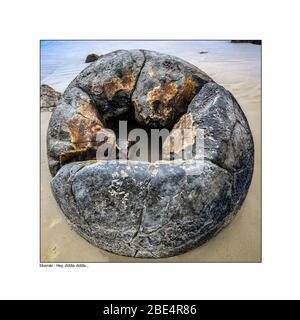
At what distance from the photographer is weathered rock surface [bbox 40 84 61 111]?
10.5ft

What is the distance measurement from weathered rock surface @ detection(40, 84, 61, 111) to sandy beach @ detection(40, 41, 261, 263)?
0.05 m

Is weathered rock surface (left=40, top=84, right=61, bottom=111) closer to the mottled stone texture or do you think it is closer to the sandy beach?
the sandy beach

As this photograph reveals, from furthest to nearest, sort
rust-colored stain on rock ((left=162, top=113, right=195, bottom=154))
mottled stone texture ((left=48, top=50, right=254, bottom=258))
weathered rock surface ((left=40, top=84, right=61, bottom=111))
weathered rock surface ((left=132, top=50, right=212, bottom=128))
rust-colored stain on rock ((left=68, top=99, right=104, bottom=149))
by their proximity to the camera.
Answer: weathered rock surface ((left=40, top=84, right=61, bottom=111)), weathered rock surface ((left=132, top=50, right=212, bottom=128)), rust-colored stain on rock ((left=68, top=99, right=104, bottom=149)), rust-colored stain on rock ((left=162, top=113, right=195, bottom=154)), mottled stone texture ((left=48, top=50, right=254, bottom=258))

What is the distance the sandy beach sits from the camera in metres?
2.85

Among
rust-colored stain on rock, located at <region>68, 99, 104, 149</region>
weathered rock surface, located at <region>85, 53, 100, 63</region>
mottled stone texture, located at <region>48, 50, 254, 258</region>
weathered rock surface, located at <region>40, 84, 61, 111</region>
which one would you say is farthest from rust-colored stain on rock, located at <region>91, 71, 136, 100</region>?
weathered rock surface, located at <region>40, 84, 61, 111</region>

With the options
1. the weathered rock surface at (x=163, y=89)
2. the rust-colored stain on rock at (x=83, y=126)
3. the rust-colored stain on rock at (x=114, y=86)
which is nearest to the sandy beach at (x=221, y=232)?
the weathered rock surface at (x=163, y=89)

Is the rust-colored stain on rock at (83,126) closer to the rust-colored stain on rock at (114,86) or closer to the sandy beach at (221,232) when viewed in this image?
the rust-colored stain on rock at (114,86)

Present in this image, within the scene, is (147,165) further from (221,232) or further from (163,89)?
(221,232)

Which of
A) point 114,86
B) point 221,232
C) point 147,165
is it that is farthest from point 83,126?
point 221,232

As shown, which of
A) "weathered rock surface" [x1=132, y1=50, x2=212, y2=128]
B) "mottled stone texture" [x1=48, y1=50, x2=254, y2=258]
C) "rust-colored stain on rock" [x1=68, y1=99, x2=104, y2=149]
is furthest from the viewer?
"weathered rock surface" [x1=132, y1=50, x2=212, y2=128]

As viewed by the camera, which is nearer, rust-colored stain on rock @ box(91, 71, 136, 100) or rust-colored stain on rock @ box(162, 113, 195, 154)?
rust-colored stain on rock @ box(162, 113, 195, 154)

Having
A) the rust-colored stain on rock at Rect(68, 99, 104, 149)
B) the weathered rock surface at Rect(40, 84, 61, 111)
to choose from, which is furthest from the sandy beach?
the rust-colored stain on rock at Rect(68, 99, 104, 149)

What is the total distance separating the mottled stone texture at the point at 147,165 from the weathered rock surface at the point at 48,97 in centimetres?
32

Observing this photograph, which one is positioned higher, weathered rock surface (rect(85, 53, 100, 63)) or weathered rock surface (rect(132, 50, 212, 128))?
weathered rock surface (rect(85, 53, 100, 63))
